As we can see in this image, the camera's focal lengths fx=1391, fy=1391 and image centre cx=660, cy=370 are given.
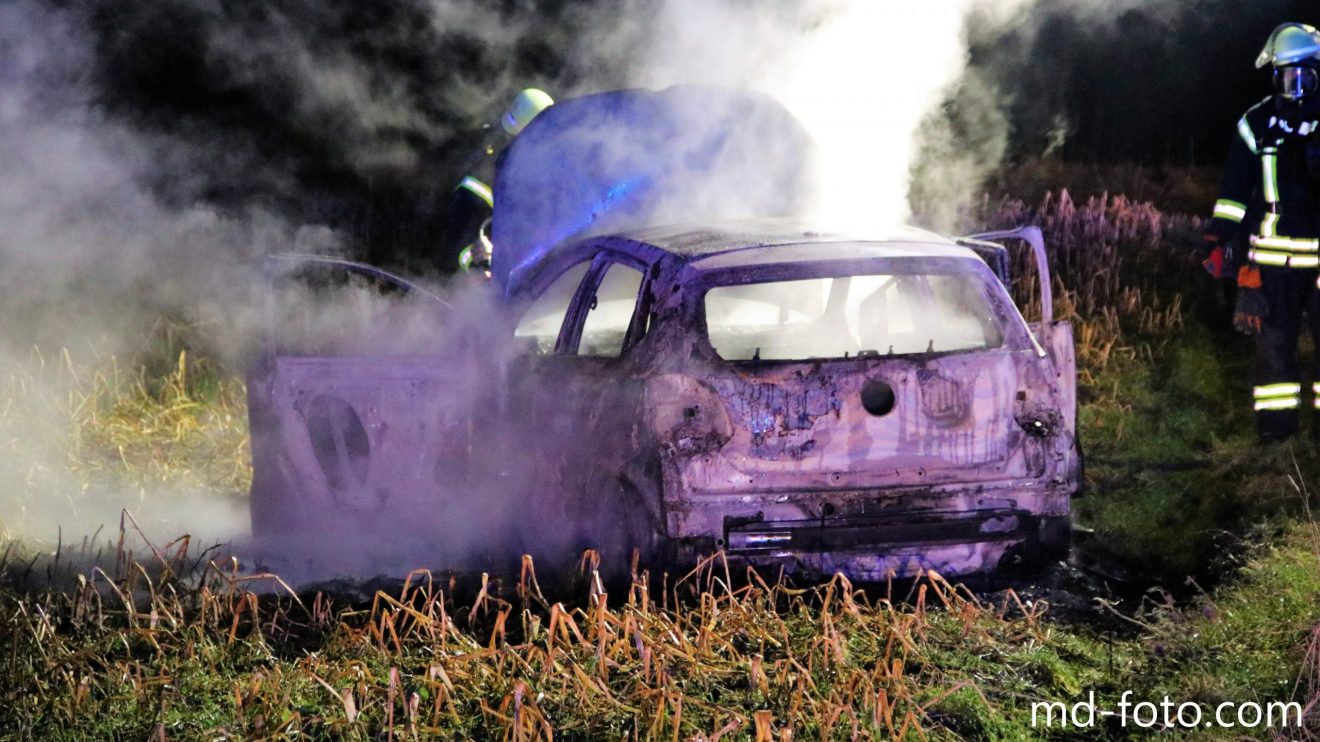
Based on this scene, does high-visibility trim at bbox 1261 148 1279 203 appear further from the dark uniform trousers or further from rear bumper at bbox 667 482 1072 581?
rear bumper at bbox 667 482 1072 581

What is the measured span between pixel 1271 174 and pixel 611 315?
Result: 3.73 meters

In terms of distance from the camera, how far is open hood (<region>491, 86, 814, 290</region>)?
734cm

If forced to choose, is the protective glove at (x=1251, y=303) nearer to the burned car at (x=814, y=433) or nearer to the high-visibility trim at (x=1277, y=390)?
the high-visibility trim at (x=1277, y=390)

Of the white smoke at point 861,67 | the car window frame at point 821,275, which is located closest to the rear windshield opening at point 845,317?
the car window frame at point 821,275

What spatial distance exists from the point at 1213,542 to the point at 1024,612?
2.04m

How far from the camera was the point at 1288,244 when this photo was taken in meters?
7.46

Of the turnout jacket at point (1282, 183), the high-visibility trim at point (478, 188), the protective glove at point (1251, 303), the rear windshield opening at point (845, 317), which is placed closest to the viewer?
the rear windshield opening at point (845, 317)

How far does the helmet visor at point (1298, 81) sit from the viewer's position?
728 cm

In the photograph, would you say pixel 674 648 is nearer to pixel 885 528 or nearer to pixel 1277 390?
pixel 885 528

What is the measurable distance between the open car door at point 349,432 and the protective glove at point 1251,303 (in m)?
4.33

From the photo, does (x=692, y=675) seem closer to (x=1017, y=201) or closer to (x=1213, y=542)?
(x=1213, y=542)

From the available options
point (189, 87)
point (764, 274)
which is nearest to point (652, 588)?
point (764, 274)

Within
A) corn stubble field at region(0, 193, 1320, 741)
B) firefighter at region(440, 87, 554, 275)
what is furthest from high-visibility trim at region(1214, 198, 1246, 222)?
firefighter at region(440, 87, 554, 275)

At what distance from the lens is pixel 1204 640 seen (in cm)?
443
